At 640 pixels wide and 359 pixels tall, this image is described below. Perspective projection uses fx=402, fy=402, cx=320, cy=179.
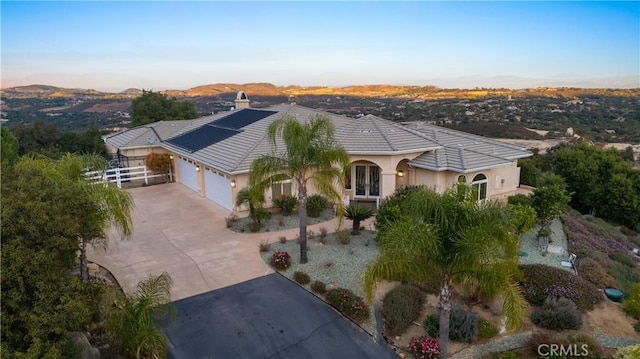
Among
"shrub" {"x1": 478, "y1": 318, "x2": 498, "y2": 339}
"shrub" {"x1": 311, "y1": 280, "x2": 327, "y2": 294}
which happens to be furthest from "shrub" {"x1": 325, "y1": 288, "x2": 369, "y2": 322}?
"shrub" {"x1": 478, "y1": 318, "x2": 498, "y2": 339}

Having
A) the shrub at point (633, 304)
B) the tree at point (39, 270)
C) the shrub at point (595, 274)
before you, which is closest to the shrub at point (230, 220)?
the tree at point (39, 270)

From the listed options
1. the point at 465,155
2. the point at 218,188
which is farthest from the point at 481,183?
the point at 218,188

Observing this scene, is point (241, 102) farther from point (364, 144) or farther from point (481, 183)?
point (481, 183)

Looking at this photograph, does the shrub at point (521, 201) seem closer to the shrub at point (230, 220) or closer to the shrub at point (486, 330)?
the shrub at point (486, 330)

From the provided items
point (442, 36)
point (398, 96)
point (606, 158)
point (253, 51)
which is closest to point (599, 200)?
point (606, 158)

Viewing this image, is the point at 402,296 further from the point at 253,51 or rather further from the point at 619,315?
the point at 253,51
